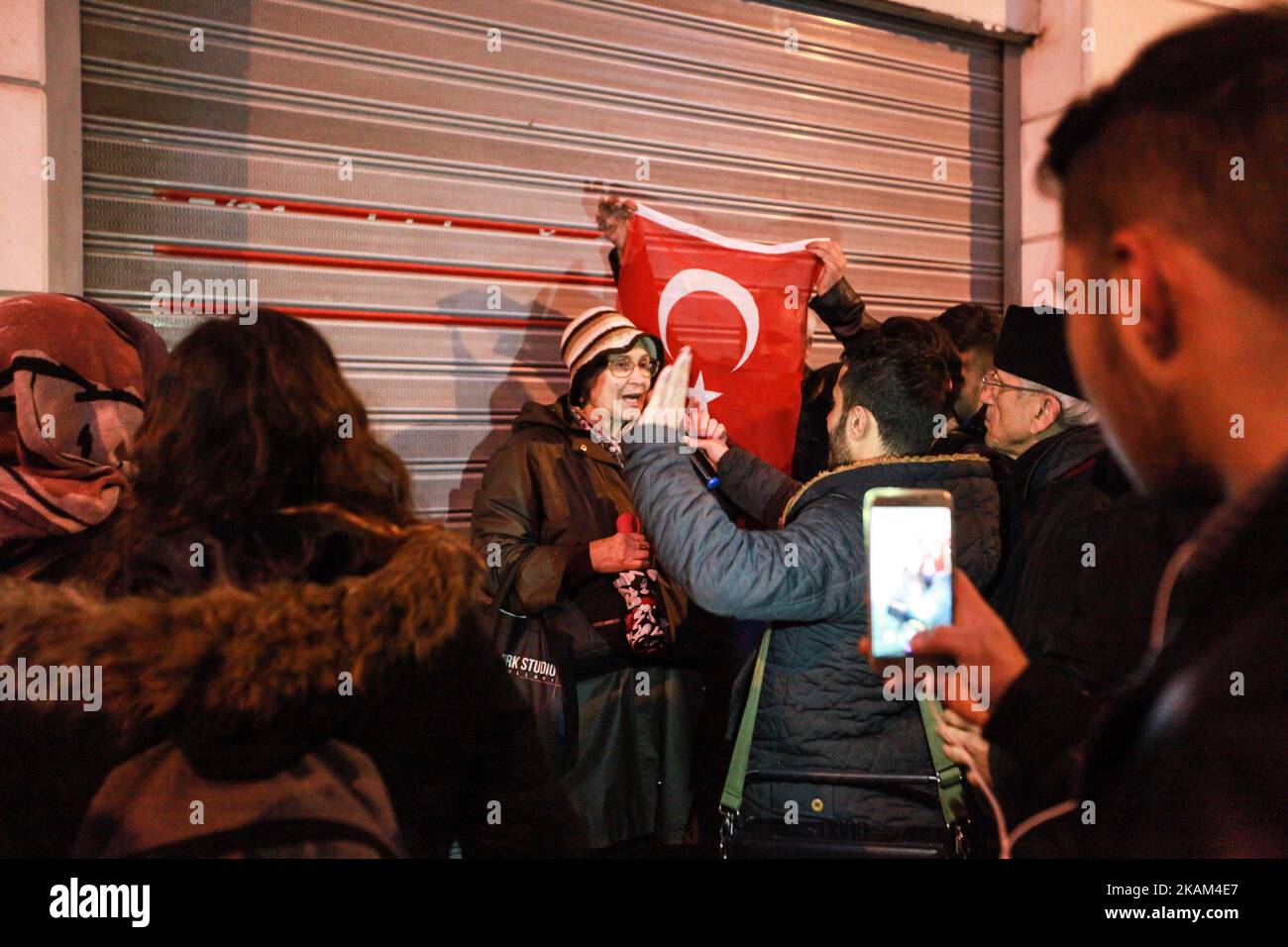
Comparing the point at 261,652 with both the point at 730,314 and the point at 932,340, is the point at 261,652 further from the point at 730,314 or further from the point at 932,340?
the point at 730,314

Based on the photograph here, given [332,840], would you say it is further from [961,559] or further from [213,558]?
[961,559]

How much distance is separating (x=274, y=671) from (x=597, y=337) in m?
2.41

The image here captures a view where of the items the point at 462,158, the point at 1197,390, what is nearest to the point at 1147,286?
the point at 1197,390

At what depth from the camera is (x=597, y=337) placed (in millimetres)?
3891

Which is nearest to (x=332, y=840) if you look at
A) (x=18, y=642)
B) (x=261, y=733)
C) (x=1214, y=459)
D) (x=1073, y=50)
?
(x=261, y=733)

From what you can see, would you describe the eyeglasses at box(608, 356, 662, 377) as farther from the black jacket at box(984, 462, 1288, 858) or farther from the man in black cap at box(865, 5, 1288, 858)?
the black jacket at box(984, 462, 1288, 858)

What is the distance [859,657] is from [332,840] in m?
1.58

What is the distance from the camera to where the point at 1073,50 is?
559 centimetres

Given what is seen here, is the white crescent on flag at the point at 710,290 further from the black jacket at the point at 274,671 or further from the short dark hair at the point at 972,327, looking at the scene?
the black jacket at the point at 274,671

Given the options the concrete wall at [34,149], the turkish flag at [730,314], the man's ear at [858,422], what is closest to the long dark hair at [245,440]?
the man's ear at [858,422]

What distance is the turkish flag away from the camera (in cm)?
413

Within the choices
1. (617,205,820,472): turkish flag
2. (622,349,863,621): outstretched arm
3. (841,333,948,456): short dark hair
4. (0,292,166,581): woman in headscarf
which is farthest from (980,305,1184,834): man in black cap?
(0,292,166,581): woman in headscarf

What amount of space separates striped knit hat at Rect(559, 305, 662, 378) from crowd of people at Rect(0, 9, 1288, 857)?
0.77 meters

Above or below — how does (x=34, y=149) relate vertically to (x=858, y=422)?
above
